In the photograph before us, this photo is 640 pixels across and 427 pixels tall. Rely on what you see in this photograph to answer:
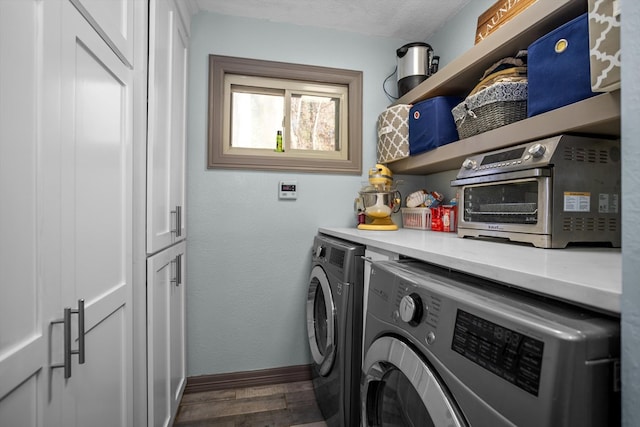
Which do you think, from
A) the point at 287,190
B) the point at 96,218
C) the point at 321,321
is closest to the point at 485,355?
the point at 96,218

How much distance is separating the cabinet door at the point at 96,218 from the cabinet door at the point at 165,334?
12cm

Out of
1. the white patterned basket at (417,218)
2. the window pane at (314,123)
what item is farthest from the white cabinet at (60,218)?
the white patterned basket at (417,218)

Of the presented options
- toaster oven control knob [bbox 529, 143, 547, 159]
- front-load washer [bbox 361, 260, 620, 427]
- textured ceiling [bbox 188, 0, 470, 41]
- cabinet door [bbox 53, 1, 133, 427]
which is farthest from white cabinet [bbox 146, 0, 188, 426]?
toaster oven control knob [bbox 529, 143, 547, 159]

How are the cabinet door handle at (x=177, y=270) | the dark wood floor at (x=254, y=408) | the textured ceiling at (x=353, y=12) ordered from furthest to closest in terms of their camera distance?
the textured ceiling at (x=353, y=12) < the dark wood floor at (x=254, y=408) < the cabinet door handle at (x=177, y=270)

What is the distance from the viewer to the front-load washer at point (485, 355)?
414 millimetres

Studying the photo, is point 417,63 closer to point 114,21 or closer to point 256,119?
point 256,119

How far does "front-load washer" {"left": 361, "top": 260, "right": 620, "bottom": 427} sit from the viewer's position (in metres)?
0.41

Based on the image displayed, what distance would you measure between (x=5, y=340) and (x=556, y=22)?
173 centimetres

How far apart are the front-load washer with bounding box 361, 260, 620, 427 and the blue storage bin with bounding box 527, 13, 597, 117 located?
71 cm

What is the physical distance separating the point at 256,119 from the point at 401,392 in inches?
76.5

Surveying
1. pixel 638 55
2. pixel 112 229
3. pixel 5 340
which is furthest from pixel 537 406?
pixel 112 229

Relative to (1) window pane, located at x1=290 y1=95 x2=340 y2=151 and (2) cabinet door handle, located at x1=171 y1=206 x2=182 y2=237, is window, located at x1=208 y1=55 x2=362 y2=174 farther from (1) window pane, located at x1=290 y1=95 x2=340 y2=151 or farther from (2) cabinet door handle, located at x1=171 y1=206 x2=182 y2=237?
(2) cabinet door handle, located at x1=171 y1=206 x2=182 y2=237

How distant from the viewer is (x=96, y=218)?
32.1 inches

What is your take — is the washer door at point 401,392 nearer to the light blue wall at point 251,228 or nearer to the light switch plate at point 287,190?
the light blue wall at point 251,228
